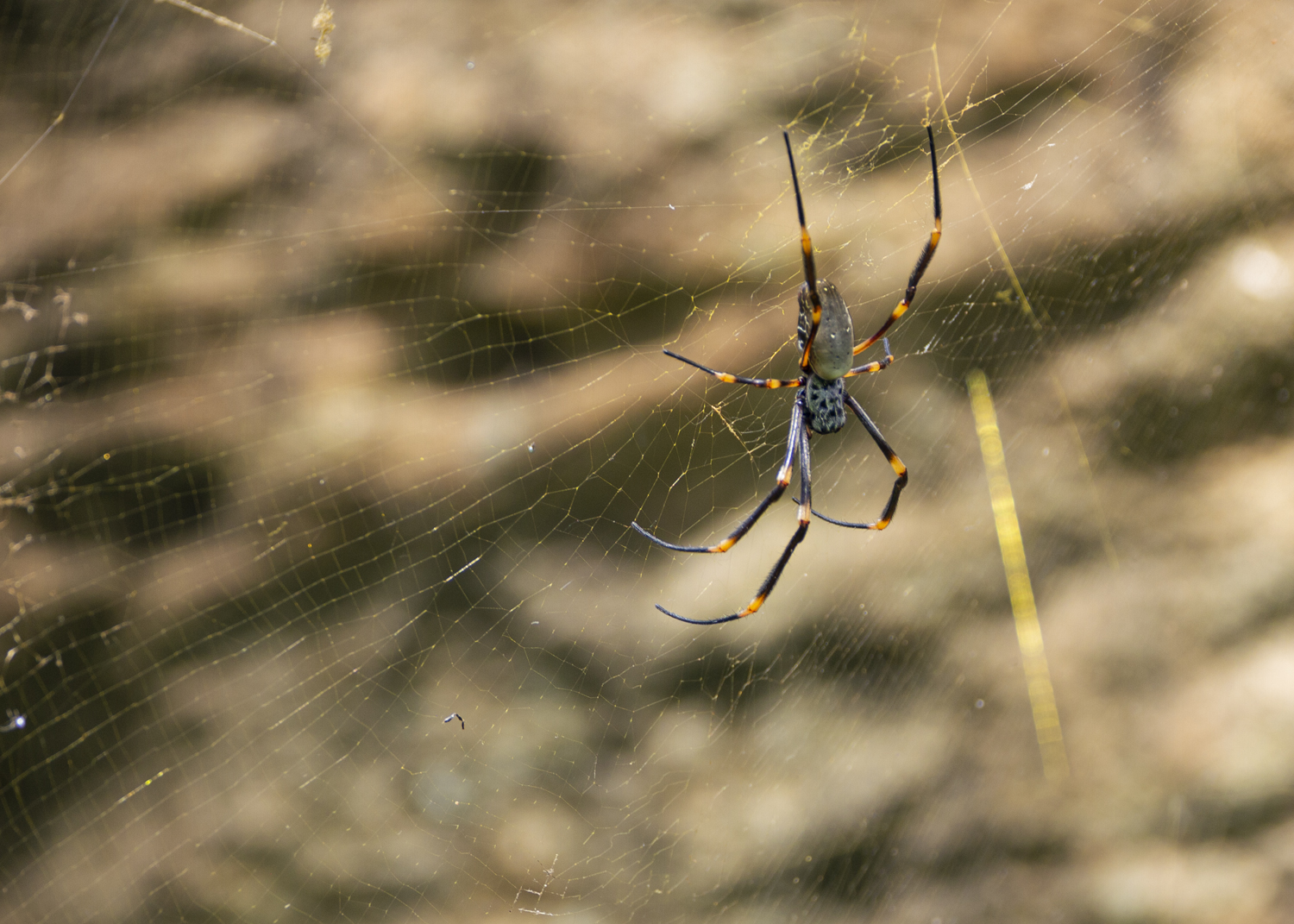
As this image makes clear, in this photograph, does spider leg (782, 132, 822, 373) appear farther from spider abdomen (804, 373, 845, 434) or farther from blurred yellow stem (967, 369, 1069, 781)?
blurred yellow stem (967, 369, 1069, 781)

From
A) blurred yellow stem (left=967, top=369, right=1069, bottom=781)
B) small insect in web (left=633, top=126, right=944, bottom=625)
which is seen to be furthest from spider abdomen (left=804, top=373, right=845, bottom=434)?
blurred yellow stem (left=967, top=369, right=1069, bottom=781)

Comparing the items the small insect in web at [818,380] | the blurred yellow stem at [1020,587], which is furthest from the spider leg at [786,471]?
the blurred yellow stem at [1020,587]

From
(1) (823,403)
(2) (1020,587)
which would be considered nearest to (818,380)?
(1) (823,403)

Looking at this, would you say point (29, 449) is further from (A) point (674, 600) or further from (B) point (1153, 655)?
(B) point (1153, 655)

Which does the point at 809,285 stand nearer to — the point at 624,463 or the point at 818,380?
the point at 818,380

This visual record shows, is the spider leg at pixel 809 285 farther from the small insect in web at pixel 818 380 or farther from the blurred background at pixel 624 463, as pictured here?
the blurred background at pixel 624 463
